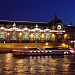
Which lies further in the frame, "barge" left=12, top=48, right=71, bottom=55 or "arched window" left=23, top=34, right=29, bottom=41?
"arched window" left=23, top=34, right=29, bottom=41

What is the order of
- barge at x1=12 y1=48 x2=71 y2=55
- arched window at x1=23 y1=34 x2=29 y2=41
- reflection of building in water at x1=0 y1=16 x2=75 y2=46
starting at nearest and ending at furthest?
barge at x1=12 y1=48 x2=71 y2=55
reflection of building in water at x1=0 y1=16 x2=75 y2=46
arched window at x1=23 y1=34 x2=29 y2=41

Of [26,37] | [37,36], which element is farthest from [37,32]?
[26,37]

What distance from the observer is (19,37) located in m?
76.9

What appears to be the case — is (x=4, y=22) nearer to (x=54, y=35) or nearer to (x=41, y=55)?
(x=54, y=35)

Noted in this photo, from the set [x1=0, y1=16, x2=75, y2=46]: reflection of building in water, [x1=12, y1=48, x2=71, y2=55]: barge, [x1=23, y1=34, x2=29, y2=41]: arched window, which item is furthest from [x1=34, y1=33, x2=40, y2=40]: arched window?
[x1=12, y1=48, x2=71, y2=55]: barge

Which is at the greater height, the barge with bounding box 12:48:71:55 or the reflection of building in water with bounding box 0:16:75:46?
the reflection of building in water with bounding box 0:16:75:46

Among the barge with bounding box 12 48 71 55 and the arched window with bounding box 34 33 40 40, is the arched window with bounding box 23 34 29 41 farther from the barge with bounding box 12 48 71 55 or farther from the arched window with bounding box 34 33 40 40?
the barge with bounding box 12 48 71 55

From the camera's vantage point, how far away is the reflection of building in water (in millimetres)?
76062

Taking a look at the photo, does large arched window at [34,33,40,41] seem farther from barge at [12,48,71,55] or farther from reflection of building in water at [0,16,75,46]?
barge at [12,48,71,55]

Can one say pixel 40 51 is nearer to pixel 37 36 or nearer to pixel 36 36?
pixel 37 36

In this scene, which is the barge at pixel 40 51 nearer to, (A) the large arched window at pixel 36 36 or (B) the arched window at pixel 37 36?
(A) the large arched window at pixel 36 36

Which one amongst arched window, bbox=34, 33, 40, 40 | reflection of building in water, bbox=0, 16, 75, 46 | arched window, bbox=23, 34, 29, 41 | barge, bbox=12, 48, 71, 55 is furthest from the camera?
arched window, bbox=34, 33, 40, 40

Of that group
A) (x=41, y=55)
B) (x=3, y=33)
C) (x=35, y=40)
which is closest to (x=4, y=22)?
(x=3, y=33)

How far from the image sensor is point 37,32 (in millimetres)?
78375
